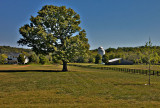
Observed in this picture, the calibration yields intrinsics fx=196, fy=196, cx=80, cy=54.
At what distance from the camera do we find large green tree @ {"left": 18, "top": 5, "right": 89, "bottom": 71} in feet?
157

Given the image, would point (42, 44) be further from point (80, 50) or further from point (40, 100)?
point (40, 100)

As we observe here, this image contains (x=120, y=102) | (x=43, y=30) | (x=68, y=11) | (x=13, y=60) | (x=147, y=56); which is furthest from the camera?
(x=13, y=60)

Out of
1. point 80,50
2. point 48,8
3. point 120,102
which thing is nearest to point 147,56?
point 120,102

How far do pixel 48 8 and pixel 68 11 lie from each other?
5.25 meters

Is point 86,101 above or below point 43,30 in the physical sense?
below

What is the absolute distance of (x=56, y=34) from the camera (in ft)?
163

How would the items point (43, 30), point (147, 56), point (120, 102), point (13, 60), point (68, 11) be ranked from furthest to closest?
point (13, 60) < point (68, 11) < point (43, 30) < point (147, 56) < point (120, 102)

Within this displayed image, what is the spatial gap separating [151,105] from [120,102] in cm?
203

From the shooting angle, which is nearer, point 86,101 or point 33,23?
point 86,101

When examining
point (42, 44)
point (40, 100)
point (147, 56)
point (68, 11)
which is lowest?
point (40, 100)

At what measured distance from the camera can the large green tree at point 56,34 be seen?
47844mm

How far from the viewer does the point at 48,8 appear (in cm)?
5075

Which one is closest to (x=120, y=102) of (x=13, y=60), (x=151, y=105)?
(x=151, y=105)

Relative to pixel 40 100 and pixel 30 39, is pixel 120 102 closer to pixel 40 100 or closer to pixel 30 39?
pixel 40 100
